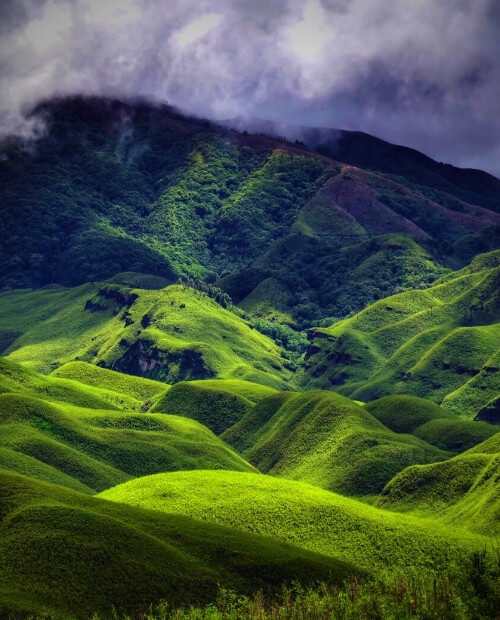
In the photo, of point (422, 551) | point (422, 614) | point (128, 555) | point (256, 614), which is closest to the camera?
point (422, 614)

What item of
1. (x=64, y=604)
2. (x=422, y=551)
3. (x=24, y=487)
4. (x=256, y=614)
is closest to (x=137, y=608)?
(x=64, y=604)

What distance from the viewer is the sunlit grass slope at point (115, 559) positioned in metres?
147

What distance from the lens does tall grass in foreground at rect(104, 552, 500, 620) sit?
391ft

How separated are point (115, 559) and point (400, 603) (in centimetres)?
4648

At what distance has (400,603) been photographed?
409 ft

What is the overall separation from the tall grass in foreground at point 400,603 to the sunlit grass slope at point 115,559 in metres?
9.24

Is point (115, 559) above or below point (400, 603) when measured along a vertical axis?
below

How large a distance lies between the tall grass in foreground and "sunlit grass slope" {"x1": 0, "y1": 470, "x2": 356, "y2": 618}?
9241mm

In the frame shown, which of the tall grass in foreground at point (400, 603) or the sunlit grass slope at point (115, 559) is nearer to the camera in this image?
the tall grass in foreground at point (400, 603)

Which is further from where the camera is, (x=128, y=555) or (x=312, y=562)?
(x=312, y=562)

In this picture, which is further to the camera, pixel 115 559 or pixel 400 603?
pixel 115 559

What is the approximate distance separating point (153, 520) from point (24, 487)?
1990 cm

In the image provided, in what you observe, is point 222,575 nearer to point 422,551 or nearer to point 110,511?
point 110,511

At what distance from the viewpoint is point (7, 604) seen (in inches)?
5394
